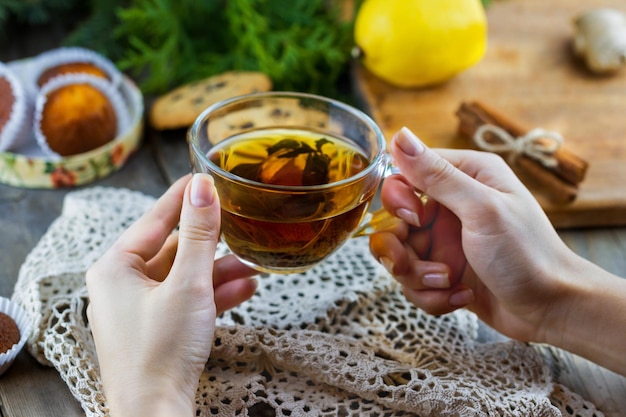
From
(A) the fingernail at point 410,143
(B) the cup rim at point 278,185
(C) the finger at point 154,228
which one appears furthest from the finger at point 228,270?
(A) the fingernail at point 410,143

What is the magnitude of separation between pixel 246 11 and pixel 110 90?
0.38 metres

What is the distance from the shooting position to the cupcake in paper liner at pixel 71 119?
4.98 feet

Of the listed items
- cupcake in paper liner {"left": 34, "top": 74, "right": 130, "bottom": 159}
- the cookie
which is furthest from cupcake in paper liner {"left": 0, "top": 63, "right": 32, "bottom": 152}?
the cookie

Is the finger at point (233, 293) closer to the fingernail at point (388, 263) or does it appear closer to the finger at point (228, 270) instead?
the finger at point (228, 270)

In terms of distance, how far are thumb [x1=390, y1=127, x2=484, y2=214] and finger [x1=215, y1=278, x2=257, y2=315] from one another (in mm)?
307

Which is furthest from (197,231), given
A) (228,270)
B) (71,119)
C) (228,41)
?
(228,41)

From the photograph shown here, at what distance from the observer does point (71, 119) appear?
4.97 ft

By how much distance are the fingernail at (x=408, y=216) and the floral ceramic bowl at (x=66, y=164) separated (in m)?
0.70

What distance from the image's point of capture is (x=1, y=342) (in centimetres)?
103

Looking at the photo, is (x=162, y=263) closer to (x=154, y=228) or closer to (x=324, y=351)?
(x=154, y=228)

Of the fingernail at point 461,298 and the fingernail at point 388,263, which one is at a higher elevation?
the fingernail at point 388,263

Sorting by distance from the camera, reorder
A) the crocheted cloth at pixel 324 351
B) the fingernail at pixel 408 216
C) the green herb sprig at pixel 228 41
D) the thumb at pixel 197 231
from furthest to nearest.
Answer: the green herb sprig at pixel 228 41 → the fingernail at pixel 408 216 → the crocheted cloth at pixel 324 351 → the thumb at pixel 197 231

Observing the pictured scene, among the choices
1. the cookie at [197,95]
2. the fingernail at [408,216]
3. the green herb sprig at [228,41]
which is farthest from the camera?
the green herb sprig at [228,41]

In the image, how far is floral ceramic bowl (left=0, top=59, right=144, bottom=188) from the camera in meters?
1.46
